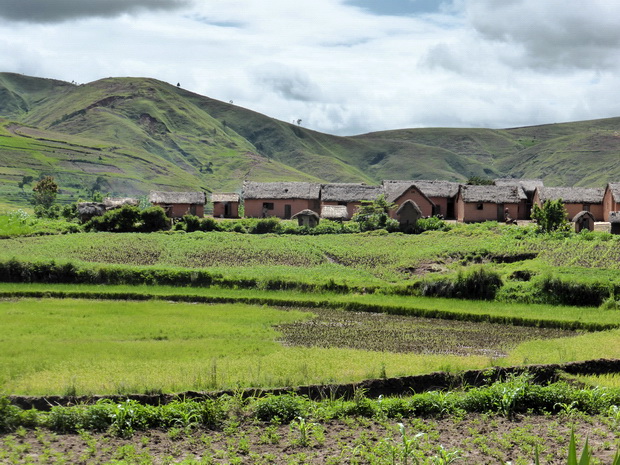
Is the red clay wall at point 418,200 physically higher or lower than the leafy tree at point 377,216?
higher

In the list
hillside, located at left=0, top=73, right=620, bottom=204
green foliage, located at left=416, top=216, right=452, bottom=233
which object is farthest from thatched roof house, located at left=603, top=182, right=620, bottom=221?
hillside, located at left=0, top=73, right=620, bottom=204

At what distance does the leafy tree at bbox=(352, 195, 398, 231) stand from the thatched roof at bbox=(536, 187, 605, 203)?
45.2 feet

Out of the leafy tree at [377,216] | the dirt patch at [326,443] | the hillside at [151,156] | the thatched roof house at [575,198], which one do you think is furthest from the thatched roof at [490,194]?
the hillside at [151,156]

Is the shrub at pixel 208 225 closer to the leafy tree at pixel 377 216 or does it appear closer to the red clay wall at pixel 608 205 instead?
the leafy tree at pixel 377 216

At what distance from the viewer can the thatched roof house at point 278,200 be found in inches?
2418

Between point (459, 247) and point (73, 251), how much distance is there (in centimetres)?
2219

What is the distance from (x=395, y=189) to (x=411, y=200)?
516cm

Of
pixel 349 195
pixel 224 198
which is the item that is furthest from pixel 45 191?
pixel 349 195

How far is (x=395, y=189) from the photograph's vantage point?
61562mm

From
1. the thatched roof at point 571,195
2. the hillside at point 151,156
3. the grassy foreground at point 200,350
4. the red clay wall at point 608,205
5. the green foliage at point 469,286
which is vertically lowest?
the grassy foreground at point 200,350

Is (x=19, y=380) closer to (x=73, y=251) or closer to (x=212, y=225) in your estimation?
(x=73, y=251)

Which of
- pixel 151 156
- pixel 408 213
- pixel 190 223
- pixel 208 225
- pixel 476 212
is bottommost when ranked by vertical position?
pixel 208 225

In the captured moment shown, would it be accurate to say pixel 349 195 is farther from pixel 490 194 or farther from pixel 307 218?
pixel 490 194

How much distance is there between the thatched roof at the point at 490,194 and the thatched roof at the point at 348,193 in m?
8.09
